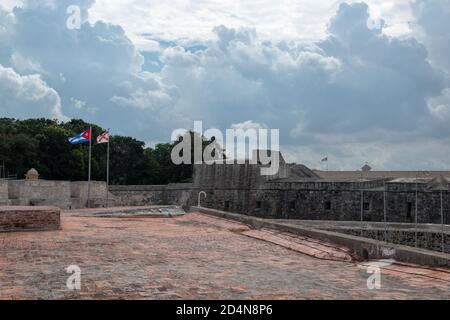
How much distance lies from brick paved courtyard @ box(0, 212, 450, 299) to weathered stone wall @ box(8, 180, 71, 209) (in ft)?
51.1

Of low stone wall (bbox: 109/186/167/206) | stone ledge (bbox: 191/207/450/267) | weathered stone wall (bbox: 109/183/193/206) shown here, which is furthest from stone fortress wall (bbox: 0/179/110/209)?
stone ledge (bbox: 191/207/450/267)

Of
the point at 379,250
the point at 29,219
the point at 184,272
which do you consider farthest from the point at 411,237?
the point at 184,272

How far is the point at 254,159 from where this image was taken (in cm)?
3331

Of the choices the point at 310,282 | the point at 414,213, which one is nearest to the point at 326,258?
the point at 310,282

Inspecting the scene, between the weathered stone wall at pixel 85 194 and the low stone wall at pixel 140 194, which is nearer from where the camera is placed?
the weathered stone wall at pixel 85 194

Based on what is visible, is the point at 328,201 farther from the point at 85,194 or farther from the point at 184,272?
the point at 184,272

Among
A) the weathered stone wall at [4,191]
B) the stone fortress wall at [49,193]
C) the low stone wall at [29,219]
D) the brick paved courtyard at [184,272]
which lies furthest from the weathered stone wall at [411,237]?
the stone fortress wall at [49,193]

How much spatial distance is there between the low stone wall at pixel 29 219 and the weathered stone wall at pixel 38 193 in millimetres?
14083

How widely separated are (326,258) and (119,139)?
4715 cm

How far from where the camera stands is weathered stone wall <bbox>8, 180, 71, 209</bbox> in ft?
80.7

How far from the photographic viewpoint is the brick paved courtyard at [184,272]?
5.12 metres

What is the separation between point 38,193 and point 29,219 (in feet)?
52.2

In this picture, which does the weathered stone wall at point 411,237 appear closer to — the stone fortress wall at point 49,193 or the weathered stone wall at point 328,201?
the weathered stone wall at point 328,201

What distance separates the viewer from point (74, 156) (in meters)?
46.2
